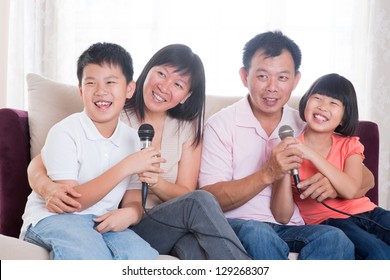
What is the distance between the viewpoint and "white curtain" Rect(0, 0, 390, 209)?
2.97 metres

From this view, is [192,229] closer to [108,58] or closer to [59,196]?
[59,196]

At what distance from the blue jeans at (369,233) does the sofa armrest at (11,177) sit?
1.03 meters

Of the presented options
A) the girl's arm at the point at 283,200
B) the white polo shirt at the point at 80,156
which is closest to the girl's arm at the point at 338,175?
the girl's arm at the point at 283,200

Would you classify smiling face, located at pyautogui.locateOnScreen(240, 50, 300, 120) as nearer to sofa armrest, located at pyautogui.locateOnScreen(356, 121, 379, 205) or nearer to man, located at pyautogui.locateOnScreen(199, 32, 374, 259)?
man, located at pyautogui.locateOnScreen(199, 32, 374, 259)

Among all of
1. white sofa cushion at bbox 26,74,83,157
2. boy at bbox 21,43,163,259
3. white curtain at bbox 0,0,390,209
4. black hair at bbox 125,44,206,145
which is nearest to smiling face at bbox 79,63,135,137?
boy at bbox 21,43,163,259

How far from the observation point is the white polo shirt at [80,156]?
5.27 feet

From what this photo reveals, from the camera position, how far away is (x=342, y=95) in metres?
1.94

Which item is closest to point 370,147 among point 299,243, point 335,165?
point 335,165

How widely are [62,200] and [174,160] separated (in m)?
0.50

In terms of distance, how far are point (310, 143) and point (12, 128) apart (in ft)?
3.37

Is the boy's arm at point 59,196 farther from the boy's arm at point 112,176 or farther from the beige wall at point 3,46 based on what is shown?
the beige wall at point 3,46

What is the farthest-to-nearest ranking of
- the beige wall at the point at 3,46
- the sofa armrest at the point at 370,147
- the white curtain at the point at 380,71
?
the beige wall at the point at 3,46 → the white curtain at the point at 380,71 → the sofa armrest at the point at 370,147
